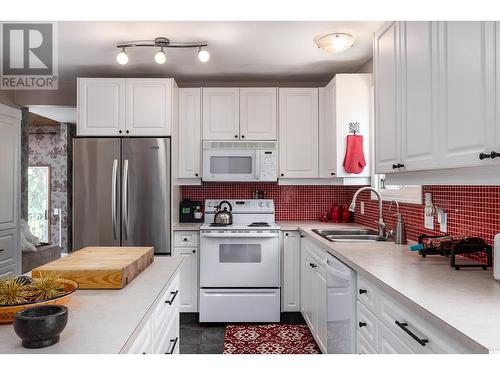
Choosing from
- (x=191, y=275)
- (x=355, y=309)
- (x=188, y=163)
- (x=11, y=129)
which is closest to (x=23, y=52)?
(x=11, y=129)

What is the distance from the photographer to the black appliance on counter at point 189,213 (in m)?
4.11

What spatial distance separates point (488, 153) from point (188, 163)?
298cm

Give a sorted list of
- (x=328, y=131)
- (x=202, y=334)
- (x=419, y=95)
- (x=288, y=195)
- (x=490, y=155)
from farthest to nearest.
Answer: (x=288, y=195), (x=328, y=131), (x=202, y=334), (x=419, y=95), (x=490, y=155)

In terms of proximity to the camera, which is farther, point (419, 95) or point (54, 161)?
point (54, 161)

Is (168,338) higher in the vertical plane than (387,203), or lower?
lower

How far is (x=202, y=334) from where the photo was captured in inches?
132

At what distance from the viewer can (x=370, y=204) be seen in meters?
3.60

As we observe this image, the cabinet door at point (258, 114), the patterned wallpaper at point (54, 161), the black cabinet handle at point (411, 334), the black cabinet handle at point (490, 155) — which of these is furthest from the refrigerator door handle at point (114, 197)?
the patterned wallpaper at point (54, 161)

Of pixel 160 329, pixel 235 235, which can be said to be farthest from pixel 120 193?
pixel 160 329

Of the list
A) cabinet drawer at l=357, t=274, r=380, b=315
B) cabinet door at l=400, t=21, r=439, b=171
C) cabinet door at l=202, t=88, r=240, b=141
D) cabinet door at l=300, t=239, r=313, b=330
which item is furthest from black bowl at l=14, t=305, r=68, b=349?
cabinet door at l=202, t=88, r=240, b=141

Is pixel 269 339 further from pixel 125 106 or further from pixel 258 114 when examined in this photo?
pixel 125 106

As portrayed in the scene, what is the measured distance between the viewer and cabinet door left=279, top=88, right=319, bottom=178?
3912 mm

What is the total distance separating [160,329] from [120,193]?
86.3 inches

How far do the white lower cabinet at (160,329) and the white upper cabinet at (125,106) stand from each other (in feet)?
6.55
